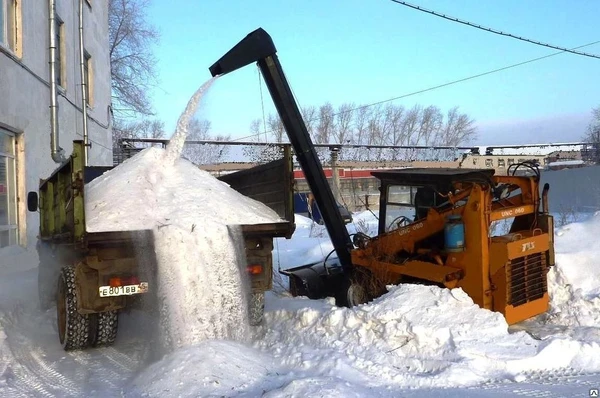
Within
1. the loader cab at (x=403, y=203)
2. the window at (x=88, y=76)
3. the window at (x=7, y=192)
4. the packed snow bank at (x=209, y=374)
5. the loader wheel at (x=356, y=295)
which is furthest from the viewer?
the window at (x=88, y=76)

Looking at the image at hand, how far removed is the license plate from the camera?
5.16 m

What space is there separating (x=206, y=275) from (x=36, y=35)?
969 centimetres

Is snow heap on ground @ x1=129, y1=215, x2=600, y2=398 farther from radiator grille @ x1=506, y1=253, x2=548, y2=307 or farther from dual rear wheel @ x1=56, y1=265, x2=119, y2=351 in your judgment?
dual rear wheel @ x1=56, y1=265, x2=119, y2=351

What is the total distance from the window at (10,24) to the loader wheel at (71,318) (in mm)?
7109

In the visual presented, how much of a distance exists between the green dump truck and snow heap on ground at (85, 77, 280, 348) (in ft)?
0.54

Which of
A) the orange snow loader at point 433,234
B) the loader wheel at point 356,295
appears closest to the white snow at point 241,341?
the orange snow loader at point 433,234

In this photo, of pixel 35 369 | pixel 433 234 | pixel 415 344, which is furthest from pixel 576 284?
pixel 35 369

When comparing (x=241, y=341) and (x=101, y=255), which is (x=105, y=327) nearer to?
(x=101, y=255)

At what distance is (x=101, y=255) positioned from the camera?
5.18m

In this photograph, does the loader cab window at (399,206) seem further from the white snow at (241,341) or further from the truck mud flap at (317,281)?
the white snow at (241,341)

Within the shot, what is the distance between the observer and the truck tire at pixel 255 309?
6027 mm

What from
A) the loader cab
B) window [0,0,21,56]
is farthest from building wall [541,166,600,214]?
window [0,0,21,56]

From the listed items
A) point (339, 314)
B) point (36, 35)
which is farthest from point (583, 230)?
point (36, 35)

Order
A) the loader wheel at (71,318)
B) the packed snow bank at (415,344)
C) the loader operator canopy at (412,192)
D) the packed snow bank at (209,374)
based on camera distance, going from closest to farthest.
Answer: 1. the packed snow bank at (209,374)
2. the packed snow bank at (415,344)
3. the loader wheel at (71,318)
4. the loader operator canopy at (412,192)
